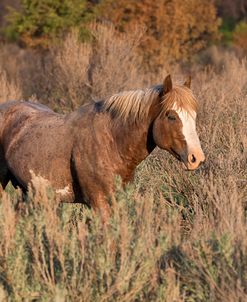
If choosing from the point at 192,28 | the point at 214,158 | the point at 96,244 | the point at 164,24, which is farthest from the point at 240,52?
the point at 96,244

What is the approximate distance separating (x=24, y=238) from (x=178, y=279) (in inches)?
36.2

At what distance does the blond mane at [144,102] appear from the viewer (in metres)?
5.33

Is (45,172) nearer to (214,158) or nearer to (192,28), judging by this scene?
(214,158)

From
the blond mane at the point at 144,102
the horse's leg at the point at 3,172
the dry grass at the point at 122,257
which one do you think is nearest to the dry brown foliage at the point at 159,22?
the horse's leg at the point at 3,172

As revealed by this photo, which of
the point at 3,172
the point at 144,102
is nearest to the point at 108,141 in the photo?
A: the point at 144,102

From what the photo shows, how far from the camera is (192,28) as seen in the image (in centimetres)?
2069

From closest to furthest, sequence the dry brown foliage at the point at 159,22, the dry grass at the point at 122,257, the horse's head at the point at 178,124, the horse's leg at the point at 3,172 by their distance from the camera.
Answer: the dry grass at the point at 122,257, the horse's head at the point at 178,124, the horse's leg at the point at 3,172, the dry brown foliage at the point at 159,22

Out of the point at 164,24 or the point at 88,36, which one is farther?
the point at 164,24

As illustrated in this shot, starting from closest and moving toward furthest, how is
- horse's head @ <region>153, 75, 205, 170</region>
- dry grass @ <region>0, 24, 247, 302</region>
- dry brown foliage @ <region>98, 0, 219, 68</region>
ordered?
1. dry grass @ <region>0, 24, 247, 302</region>
2. horse's head @ <region>153, 75, 205, 170</region>
3. dry brown foliage @ <region>98, 0, 219, 68</region>

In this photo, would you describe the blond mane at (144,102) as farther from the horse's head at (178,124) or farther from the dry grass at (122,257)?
the dry grass at (122,257)

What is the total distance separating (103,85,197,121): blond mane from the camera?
5.33 meters

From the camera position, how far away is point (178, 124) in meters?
5.32

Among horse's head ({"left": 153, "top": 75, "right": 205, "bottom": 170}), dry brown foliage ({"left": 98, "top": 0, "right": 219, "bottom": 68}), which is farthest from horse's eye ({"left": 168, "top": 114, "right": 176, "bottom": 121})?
dry brown foliage ({"left": 98, "top": 0, "right": 219, "bottom": 68})

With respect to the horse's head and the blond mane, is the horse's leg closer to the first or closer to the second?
the blond mane
